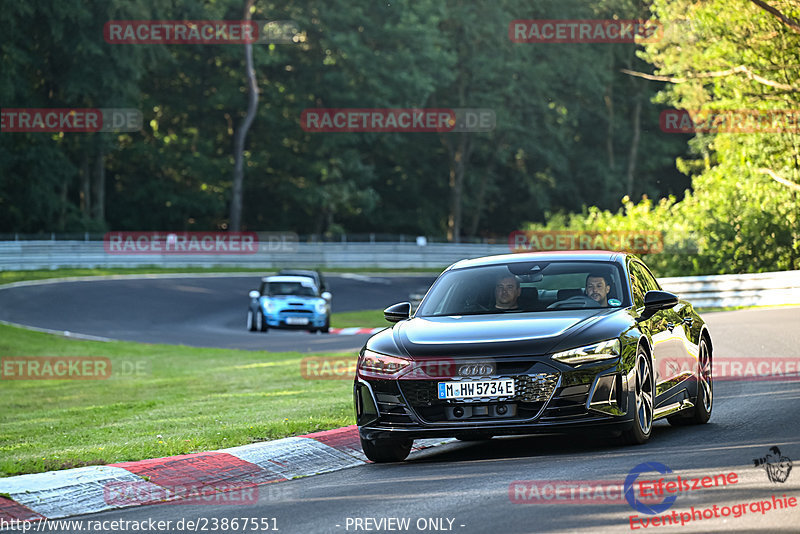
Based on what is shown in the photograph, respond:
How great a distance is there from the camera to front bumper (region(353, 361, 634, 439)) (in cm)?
862

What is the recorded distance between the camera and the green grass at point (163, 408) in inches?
402

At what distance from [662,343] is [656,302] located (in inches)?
15.5

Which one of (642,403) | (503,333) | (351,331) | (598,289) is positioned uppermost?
(598,289)

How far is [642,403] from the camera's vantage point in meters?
9.26

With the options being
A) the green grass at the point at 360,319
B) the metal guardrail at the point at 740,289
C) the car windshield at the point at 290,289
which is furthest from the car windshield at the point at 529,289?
the green grass at the point at 360,319

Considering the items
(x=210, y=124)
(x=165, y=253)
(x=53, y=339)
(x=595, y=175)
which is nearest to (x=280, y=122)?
(x=210, y=124)

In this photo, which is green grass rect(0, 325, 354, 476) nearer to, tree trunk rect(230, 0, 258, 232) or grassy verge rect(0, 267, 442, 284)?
grassy verge rect(0, 267, 442, 284)

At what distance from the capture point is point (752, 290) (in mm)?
28844

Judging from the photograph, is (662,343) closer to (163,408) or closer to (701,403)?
(701,403)

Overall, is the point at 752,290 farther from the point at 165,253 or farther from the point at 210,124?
the point at 210,124

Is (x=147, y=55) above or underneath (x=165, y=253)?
above

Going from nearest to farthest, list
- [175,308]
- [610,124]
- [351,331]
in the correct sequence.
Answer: [351,331]
[175,308]
[610,124]

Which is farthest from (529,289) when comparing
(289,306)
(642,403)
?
(289,306)

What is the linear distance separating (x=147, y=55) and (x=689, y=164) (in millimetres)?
32244
